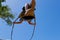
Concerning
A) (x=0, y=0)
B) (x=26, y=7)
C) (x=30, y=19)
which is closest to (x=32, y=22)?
(x=30, y=19)

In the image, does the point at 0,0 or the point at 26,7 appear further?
the point at 0,0

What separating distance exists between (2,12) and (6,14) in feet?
1.13

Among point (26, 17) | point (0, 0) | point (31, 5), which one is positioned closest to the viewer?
point (31, 5)

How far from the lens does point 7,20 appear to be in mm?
18812

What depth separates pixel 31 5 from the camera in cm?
614

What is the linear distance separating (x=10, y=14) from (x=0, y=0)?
1.31 metres

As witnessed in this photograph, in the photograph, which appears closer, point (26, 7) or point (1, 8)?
point (26, 7)

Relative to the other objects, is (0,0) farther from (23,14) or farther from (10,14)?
(23,14)

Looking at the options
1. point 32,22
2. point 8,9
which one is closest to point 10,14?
point 8,9

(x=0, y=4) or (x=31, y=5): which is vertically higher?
(x=0, y=4)

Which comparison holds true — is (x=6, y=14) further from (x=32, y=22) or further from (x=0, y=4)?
(x=32, y=22)

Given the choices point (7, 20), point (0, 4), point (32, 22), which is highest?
point (0, 4)

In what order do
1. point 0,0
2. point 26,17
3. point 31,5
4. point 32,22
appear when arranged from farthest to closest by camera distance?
point 0,0 → point 32,22 → point 26,17 → point 31,5

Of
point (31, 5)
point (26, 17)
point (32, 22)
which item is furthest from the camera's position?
point (32, 22)
